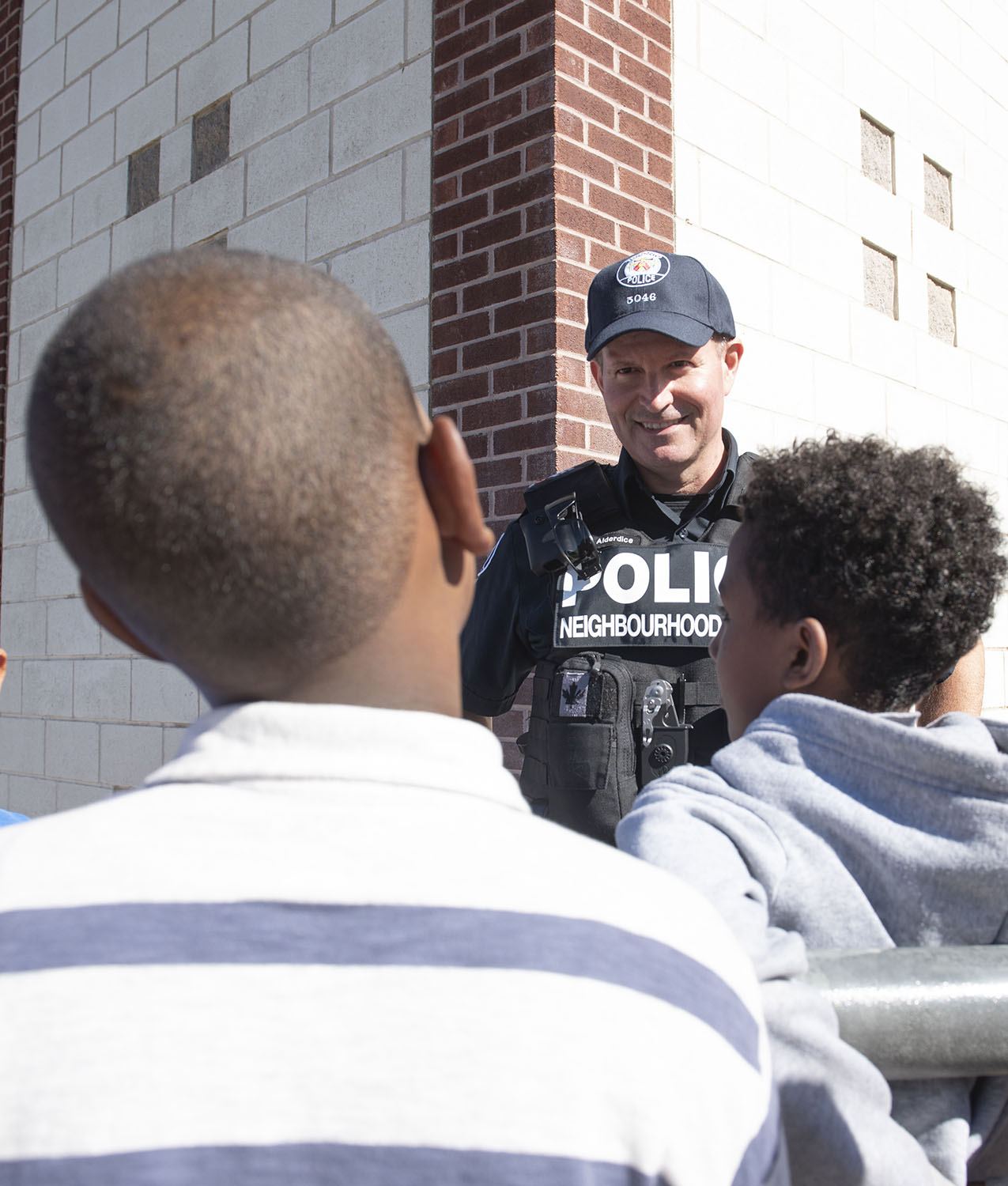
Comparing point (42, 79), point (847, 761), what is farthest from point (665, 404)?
point (42, 79)

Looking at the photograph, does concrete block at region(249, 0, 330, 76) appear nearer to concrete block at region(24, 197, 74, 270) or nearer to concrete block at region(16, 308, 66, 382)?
concrete block at region(24, 197, 74, 270)

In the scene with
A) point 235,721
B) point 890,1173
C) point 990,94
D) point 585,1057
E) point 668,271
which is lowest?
point 890,1173

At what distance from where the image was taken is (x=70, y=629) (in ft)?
17.3

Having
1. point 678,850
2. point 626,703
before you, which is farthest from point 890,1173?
point 626,703

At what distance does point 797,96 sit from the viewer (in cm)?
423

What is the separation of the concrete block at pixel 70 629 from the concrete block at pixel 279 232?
1.94 m

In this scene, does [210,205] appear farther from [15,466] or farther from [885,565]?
[885,565]

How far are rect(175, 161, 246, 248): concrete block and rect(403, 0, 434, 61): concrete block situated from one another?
1081 mm

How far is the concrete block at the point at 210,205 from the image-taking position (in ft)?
14.8

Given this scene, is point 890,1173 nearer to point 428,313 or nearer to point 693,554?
point 693,554

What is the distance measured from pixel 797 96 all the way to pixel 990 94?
6.80ft

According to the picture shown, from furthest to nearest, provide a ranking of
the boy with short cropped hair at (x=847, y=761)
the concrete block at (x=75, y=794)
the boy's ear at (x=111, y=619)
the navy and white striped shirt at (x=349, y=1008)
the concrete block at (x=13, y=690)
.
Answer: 1. the concrete block at (x=13, y=690)
2. the concrete block at (x=75, y=794)
3. the boy with short cropped hair at (x=847, y=761)
4. the boy's ear at (x=111, y=619)
5. the navy and white striped shirt at (x=349, y=1008)

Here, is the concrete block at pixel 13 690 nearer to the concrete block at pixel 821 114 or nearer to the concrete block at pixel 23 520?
the concrete block at pixel 23 520

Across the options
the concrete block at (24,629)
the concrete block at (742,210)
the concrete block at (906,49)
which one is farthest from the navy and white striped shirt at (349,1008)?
the concrete block at (24,629)
